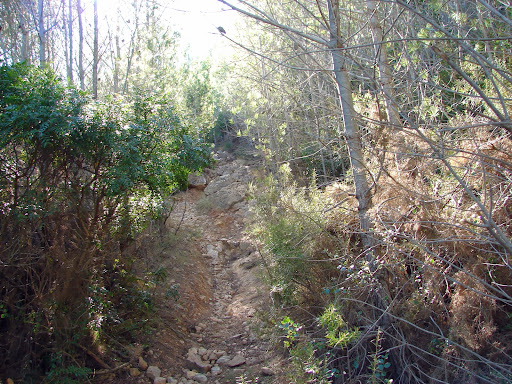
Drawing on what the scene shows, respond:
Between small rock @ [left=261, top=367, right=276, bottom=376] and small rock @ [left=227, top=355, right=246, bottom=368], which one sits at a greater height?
small rock @ [left=227, top=355, right=246, bottom=368]

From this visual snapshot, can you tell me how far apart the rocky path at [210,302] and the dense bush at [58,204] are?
1.16 m

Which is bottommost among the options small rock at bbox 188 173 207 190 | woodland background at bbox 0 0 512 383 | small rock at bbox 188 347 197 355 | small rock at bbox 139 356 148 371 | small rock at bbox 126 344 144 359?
small rock at bbox 188 347 197 355

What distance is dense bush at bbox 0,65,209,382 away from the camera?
158 inches

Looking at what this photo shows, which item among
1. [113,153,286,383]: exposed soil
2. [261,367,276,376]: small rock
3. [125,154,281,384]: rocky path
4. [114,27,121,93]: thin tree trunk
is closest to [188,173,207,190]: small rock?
[125,154,281,384]: rocky path

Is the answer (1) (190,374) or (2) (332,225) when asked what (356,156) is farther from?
(1) (190,374)

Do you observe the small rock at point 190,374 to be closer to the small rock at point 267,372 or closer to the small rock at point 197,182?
the small rock at point 267,372

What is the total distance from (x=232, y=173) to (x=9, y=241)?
1312 cm

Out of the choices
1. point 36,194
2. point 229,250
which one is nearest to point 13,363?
point 36,194

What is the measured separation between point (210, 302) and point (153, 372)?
10.5 feet

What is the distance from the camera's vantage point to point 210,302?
8.27 meters

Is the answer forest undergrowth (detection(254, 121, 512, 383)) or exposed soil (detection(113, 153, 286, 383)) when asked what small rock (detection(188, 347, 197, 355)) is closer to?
exposed soil (detection(113, 153, 286, 383))

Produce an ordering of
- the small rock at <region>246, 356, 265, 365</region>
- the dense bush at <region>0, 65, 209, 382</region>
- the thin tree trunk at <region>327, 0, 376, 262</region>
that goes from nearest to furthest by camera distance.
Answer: the dense bush at <region>0, 65, 209, 382</region>
the thin tree trunk at <region>327, 0, 376, 262</region>
the small rock at <region>246, 356, 265, 365</region>


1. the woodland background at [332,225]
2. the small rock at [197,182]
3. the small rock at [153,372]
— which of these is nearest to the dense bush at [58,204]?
the woodland background at [332,225]

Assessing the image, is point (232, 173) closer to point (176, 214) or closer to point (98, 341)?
point (176, 214)
